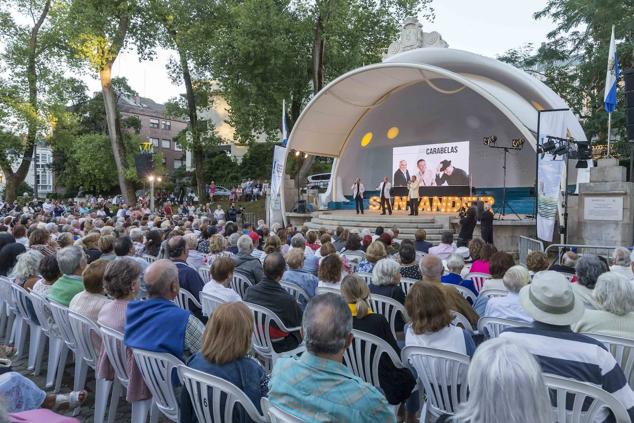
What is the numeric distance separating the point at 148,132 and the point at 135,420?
49760 millimetres

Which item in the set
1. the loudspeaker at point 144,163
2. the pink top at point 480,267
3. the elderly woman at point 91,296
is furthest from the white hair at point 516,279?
the loudspeaker at point 144,163

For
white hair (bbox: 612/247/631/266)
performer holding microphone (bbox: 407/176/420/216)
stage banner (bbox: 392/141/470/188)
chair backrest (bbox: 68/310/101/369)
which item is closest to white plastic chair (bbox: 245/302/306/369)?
chair backrest (bbox: 68/310/101/369)

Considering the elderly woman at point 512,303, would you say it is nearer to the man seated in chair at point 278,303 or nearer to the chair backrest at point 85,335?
the man seated in chair at point 278,303

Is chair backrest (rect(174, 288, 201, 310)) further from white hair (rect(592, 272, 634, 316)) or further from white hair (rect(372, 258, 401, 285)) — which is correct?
white hair (rect(592, 272, 634, 316))

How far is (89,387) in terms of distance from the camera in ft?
13.7

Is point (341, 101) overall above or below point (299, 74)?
below

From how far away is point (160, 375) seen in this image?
8.98ft

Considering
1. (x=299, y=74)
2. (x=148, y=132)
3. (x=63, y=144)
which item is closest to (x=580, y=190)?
(x=299, y=74)

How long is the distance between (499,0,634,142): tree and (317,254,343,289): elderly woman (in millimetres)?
21464

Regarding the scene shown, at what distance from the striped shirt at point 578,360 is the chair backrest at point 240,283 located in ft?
10.8

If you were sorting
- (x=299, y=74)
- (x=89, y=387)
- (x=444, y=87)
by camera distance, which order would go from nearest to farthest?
(x=89, y=387)
(x=444, y=87)
(x=299, y=74)

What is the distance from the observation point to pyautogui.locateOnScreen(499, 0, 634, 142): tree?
21516 mm

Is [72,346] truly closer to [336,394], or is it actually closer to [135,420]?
[135,420]

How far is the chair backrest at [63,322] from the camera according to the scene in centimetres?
357
